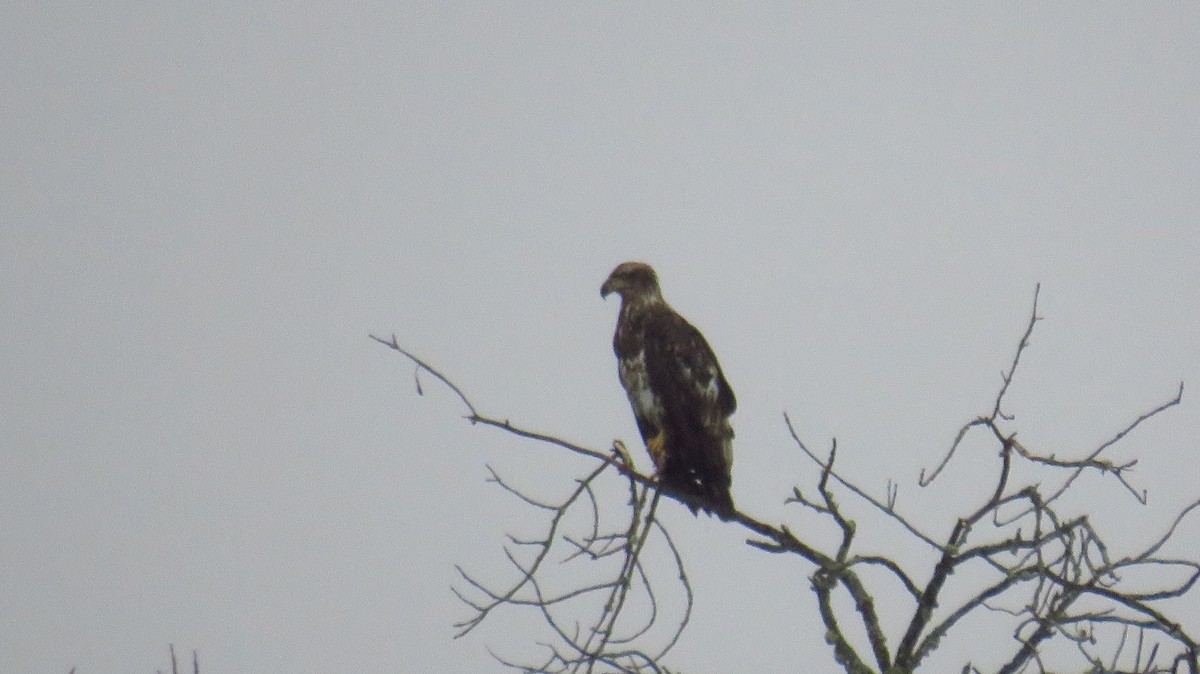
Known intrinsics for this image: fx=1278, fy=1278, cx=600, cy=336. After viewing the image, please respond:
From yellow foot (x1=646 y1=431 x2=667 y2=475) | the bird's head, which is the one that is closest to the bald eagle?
yellow foot (x1=646 y1=431 x2=667 y2=475)

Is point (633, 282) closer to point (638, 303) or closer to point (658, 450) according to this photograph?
point (638, 303)

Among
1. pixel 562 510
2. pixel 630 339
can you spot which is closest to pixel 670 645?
pixel 562 510

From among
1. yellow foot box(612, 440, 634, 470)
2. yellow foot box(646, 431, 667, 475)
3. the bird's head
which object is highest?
the bird's head

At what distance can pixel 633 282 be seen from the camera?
677 cm

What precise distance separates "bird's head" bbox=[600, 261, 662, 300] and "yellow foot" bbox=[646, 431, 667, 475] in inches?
40.0

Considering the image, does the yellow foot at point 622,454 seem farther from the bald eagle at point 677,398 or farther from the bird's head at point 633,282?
the bird's head at point 633,282

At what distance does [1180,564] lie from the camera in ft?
10.5

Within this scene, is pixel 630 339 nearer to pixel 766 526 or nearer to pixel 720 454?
pixel 720 454

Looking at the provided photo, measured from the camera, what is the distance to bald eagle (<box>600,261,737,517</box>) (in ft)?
18.2

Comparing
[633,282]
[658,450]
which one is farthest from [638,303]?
[658,450]

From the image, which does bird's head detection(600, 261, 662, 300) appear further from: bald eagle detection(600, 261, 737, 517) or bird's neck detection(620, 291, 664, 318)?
bald eagle detection(600, 261, 737, 517)

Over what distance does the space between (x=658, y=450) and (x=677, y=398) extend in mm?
254

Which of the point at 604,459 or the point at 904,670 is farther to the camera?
the point at 604,459

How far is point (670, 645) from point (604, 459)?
60 centimetres
